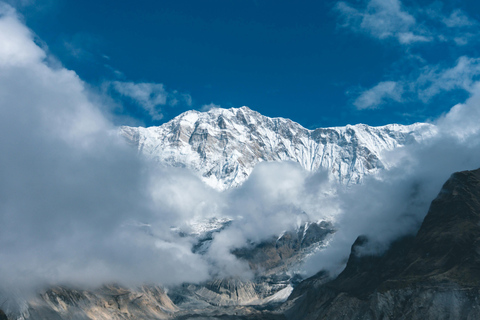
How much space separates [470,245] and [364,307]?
49.1m

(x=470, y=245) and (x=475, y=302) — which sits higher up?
(x=470, y=245)

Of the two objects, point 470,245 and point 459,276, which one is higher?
point 470,245

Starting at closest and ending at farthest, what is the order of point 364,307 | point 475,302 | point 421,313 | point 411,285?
1. point 475,302
2. point 421,313
3. point 411,285
4. point 364,307

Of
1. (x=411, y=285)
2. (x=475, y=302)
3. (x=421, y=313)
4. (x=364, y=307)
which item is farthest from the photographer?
(x=364, y=307)

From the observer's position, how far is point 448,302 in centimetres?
16700

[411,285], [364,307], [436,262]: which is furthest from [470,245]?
[364,307]

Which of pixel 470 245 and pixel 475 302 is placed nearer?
pixel 475 302

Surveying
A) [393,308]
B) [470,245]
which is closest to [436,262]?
[470,245]

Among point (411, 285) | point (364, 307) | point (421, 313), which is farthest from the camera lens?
point (364, 307)

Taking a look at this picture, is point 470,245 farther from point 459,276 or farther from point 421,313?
point 421,313

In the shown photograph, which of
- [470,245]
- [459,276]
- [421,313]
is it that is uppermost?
[470,245]

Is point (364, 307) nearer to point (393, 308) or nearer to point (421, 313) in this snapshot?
point (393, 308)

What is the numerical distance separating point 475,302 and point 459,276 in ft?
48.1

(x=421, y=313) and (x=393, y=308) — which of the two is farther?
(x=393, y=308)
